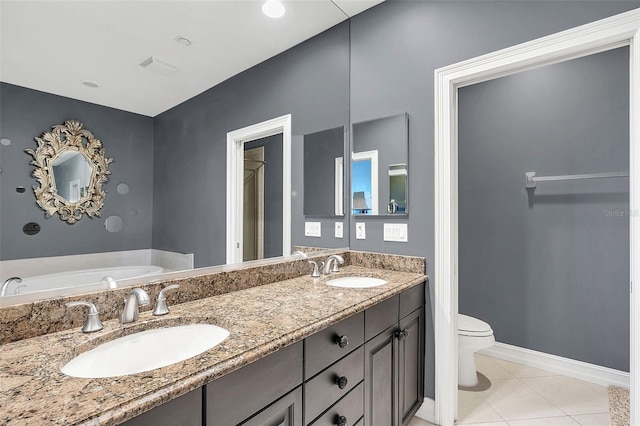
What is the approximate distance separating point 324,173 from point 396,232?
0.62 m

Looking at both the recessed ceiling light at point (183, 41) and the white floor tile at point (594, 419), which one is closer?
the recessed ceiling light at point (183, 41)

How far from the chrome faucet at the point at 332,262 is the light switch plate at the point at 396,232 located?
342mm

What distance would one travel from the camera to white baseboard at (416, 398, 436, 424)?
5.93ft

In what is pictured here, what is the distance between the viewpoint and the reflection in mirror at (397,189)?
1.96m

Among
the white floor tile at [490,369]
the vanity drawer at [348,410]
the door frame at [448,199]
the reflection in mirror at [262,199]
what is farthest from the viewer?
the white floor tile at [490,369]

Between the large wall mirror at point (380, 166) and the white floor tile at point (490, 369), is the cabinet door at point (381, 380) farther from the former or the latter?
the white floor tile at point (490, 369)

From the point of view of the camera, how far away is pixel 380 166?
2.09m

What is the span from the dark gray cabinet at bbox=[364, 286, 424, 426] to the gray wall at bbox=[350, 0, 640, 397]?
13cm

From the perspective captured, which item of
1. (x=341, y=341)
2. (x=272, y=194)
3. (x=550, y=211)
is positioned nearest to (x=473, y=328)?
(x=550, y=211)

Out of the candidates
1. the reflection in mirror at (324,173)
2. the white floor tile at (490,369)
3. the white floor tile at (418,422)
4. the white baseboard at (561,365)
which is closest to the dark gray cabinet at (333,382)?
the white floor tile at (418,422)

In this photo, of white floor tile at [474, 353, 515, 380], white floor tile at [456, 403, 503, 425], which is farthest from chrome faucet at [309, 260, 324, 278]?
white floor tile at [474, 353, 515, 380]

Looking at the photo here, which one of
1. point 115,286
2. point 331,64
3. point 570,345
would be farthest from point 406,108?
point 570,345

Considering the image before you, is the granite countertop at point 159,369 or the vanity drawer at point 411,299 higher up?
the granite countertop at point 159,369

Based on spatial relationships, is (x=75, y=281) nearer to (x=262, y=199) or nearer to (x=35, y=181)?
(x=35, y=181)
